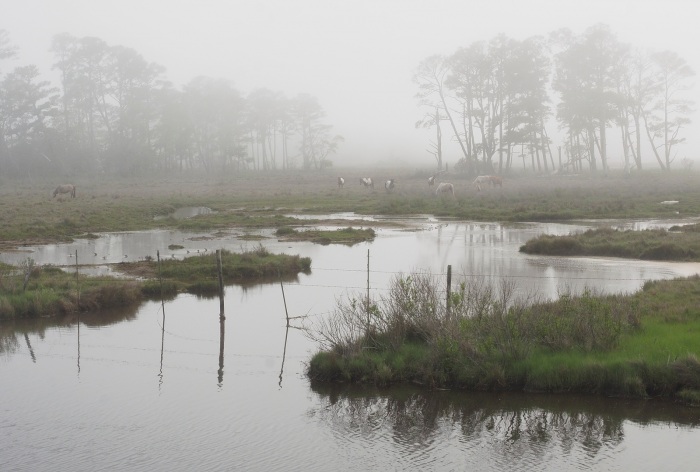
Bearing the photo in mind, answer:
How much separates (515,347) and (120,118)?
3117 inches

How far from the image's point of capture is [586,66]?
226ft

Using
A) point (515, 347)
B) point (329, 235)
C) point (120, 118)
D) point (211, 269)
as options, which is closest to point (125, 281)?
point (211, 269)

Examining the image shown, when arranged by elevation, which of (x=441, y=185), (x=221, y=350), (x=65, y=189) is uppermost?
(x=65, y=189)

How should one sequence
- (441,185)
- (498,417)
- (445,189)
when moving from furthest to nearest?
(445,189), (441,185), (498,417)

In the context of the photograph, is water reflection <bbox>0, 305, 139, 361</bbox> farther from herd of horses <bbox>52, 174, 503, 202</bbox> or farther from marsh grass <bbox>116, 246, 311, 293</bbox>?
herd of horses <bbox>52, 174, 503, 202</bbox>

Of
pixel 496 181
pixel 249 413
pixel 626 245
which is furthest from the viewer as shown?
pixel 496 181

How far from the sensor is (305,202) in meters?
54.5

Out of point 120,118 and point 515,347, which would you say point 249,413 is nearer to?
point 515,347

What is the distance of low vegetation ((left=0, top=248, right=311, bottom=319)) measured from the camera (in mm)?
19484

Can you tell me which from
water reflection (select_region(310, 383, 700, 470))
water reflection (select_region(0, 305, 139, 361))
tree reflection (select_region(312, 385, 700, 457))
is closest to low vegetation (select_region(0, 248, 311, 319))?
water reflection (select_region(0, 305, 139, 361))

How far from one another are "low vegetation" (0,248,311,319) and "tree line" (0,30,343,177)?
5692 centimetres

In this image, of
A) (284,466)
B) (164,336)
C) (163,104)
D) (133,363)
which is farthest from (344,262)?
(163,104)

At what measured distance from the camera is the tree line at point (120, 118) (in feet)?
257

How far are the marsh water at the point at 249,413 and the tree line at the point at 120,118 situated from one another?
210ft
